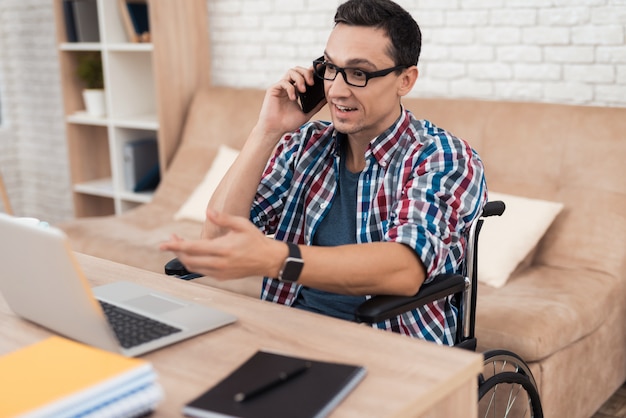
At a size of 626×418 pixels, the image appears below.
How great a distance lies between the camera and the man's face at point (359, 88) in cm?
175

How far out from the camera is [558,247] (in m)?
2.68

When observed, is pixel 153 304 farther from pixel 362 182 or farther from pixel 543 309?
pixel 543 309

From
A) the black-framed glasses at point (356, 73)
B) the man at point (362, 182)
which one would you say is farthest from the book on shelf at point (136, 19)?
the black-framed glasses at point (356, 73)

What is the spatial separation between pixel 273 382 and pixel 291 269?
346 mm

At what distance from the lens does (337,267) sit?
1432mm

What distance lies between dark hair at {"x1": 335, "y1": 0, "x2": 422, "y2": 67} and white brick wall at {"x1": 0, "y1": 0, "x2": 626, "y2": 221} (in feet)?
4.43

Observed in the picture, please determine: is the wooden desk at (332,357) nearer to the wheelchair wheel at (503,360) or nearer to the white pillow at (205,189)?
the wheelchair wheel at (503,360)

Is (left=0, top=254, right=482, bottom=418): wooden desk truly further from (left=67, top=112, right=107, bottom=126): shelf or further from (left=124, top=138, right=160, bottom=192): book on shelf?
(left=67, top=112, right=107, bottom=126): shelf

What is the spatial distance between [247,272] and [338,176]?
614 mm

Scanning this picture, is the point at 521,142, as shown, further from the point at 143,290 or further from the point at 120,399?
the point at 120,399

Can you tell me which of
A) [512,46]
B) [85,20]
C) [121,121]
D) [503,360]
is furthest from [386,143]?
[85,20]

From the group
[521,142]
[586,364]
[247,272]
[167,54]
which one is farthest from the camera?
[167,54]

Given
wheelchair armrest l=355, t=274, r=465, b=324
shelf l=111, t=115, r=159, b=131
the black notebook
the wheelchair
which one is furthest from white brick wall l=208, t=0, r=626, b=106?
the black notebook

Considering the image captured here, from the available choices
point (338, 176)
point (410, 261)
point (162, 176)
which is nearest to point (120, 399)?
point (410, 261)
